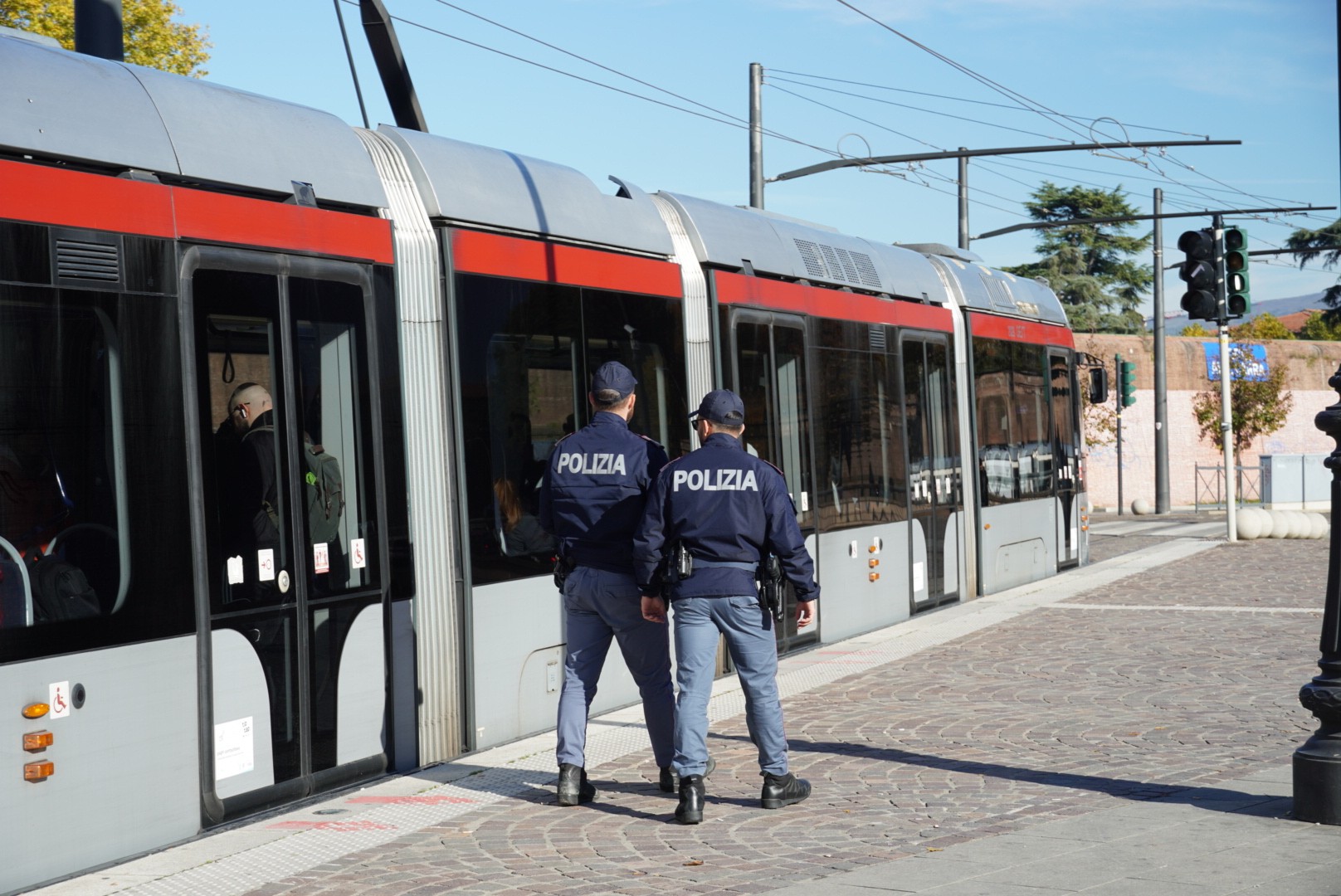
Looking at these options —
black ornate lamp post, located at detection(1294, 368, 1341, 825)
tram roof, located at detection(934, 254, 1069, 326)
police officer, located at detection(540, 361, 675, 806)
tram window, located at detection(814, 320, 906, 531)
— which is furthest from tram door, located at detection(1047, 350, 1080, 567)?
police officer, located at detection(540, 361, 675, 806)

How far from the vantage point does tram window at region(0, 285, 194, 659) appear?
17.2 feet

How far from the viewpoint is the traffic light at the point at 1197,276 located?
18.7 meters

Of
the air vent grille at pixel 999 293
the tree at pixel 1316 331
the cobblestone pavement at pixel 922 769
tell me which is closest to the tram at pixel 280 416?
the cobblestone pavement at pixel 922 769

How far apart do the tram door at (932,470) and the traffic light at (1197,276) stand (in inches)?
205

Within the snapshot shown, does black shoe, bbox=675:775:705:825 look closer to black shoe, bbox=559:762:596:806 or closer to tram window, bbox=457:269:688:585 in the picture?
black shoe, bbox=559:762:596:806

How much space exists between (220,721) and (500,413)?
8.04 feet

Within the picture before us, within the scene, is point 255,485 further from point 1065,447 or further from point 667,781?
point 1065,447

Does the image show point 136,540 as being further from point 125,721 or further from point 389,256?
point 389,256

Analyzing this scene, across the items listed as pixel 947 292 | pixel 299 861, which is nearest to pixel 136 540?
pixel 299 861

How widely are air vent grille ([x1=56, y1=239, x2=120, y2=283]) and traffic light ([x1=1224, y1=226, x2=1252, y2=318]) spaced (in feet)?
56.1

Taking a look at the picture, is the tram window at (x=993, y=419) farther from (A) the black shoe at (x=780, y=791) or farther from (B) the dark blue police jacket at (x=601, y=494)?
(B) the dark blue police jacket at (x=601, y=494)

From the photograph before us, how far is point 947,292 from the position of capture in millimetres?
15352

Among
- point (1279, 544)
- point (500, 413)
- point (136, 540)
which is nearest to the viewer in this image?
point (136, 540)

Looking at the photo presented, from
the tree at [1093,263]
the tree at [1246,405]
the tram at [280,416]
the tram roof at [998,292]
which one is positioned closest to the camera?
the tram at [280,416]
